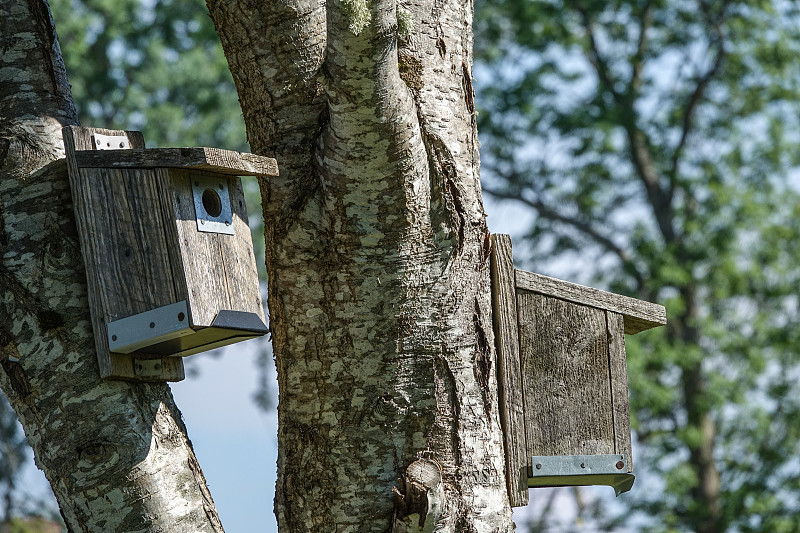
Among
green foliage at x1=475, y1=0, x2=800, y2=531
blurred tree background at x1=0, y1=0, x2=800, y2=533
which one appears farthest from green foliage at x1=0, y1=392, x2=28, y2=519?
green foliage at x1=475, y1=0, x2=800, y2=531

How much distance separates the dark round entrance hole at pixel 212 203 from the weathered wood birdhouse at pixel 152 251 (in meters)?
0.02

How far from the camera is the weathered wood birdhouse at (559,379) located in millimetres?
2564

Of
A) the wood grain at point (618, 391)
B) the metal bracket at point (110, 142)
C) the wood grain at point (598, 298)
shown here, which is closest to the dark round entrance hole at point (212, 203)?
the metal bracket at point (110, 142)

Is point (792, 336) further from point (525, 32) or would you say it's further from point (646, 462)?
point (525, 32)

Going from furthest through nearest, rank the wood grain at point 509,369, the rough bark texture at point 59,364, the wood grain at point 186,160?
1. the wood grain at point 509,369
2. the wood grain at point 186,160
3. the rough bark texture at point 59,364

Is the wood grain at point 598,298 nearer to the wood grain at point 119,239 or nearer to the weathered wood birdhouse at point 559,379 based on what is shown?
the weathered wood birdhouse at point 559,379

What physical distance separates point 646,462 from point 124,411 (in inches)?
379

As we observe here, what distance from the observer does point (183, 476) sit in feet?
6.85

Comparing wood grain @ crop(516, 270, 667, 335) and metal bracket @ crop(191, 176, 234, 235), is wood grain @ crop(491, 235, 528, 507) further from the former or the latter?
metal bracket @ crop(191, 176, 234, 235)

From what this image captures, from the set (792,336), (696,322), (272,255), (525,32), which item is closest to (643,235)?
(696,322)

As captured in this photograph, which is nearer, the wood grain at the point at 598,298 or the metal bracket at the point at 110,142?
the metal bracket at the point at 110,142

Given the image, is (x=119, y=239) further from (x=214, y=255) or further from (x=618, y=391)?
(x=618, y=391)

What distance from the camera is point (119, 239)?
218 centimetres

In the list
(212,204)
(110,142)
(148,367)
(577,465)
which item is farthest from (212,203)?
(577,465)
